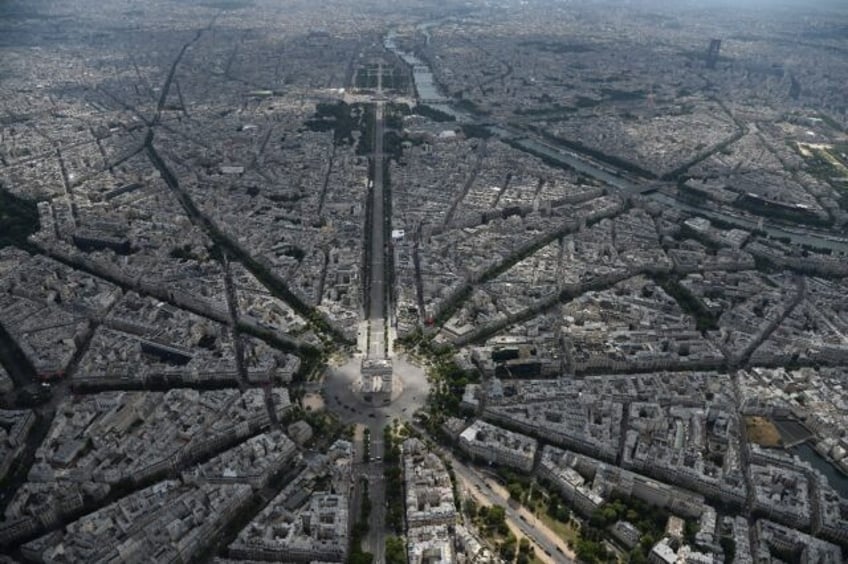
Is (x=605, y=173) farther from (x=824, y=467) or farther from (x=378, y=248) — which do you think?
(x=824, y=467)

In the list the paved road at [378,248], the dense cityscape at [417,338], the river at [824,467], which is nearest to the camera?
the dense cityscape at [417,338]

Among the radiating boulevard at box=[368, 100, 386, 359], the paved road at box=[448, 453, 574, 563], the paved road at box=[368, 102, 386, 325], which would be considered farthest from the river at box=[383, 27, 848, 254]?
the paved road at box=[448, 453, 574, 563]

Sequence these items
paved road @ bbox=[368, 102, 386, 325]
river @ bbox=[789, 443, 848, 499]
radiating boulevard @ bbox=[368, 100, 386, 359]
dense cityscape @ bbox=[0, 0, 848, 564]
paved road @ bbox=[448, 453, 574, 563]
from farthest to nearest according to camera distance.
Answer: paved road @ bbox=[368, 102, 386, 325]
radiating boulevard @ bbox=[368, 100, 386, 359]
river @ bbox=[789, 443, 848, 499]
dense cityscape @ bbox=[0, 0, 848, 564]
paved road @ bbox=[448, 453, 574, 563]

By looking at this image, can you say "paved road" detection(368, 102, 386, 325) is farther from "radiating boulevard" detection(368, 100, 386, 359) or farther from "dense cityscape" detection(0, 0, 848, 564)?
"dense cityscape" detection(0, 0, 848, 564)

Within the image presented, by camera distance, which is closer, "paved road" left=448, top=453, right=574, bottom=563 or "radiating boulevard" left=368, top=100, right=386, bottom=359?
"paved road" left=448, top=453, right=574, bottom=563

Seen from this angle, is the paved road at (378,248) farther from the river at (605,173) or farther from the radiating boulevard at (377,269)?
the river at (605,173)

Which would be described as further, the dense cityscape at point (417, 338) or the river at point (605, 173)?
the river at point (605, 173)

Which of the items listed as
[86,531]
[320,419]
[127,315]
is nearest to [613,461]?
[320,419]

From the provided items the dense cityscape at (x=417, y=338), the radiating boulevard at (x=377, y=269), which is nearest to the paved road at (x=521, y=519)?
the dense cityscape at (x=417, y=338)
